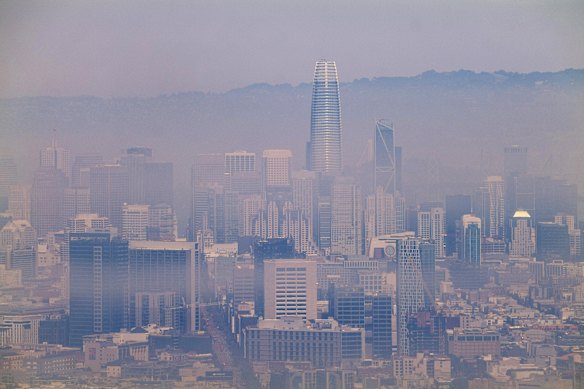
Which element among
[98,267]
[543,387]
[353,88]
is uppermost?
[353,88]

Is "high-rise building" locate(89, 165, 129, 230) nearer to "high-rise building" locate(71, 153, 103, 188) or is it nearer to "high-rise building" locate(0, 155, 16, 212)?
"high-rise building" locate(71, 153, 103, 188)

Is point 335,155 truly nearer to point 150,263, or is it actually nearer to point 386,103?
point 386,103

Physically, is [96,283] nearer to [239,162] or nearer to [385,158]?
[239,162]

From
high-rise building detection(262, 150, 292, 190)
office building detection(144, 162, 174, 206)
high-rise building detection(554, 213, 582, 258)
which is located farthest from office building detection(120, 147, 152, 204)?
high-rise building detection(554, 213, 582, 258)

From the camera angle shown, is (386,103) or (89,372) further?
(386,103)

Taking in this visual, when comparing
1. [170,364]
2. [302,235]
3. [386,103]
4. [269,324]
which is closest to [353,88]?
[386,103]

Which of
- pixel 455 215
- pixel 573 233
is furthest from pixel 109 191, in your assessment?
pixel 573 233

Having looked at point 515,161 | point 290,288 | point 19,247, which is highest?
point 515,161
